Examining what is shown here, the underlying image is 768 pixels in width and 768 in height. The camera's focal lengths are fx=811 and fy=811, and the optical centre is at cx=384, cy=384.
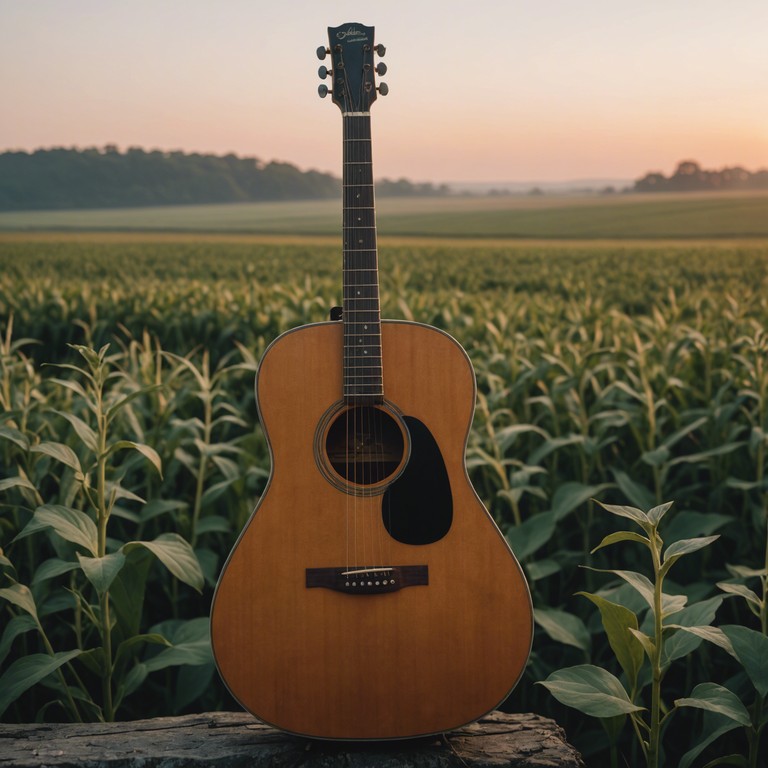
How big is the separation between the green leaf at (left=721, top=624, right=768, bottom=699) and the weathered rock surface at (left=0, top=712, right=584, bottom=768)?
49 centimetres

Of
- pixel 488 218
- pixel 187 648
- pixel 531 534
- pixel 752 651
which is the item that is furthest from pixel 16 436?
pixel 488 218

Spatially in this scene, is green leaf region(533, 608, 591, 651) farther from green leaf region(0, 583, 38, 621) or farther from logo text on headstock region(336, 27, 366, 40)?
logo text on headstock region(336, 27, 366, 40)

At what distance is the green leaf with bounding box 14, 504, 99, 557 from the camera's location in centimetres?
219

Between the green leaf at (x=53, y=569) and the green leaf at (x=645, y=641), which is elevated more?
the green leaf at (x=53, y=569)

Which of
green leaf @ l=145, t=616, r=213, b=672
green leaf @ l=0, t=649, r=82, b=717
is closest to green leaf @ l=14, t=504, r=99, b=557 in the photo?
green leaf @ l=0, t=649, r=82, b=717

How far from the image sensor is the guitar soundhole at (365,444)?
217 cm

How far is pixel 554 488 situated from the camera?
3932mm

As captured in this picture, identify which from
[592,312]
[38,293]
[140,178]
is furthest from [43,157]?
[592,312]

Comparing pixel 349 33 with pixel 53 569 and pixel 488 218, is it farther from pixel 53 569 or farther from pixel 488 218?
pixel 488 218

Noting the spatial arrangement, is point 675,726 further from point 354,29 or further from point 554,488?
point 354,29

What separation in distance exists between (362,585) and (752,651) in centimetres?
100

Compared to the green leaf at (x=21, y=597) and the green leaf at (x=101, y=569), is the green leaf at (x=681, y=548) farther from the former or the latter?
the green leaf at (x=21, y=597)

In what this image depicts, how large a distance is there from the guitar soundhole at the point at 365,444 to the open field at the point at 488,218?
177ft

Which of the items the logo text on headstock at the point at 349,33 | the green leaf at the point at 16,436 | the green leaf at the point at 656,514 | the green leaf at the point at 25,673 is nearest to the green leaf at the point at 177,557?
the green leaf at the point at 25,673
